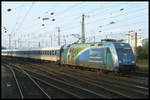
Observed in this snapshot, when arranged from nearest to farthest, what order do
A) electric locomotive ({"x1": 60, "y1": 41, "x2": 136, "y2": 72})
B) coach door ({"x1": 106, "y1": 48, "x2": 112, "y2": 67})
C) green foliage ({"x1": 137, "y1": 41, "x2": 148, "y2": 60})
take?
1. electric locomotive ({"x1": 60, "y1": 41, "x2": 136, "y2": 72})
2. coach door ({"x1": 106, "y1": 48, "x2": 112, "y2": 67})
3. green foliage ({"x1": 137, "y1": 41, "x2": 148, "y2": 60})

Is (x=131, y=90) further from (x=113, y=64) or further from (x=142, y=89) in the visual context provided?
(x=113, y=64)

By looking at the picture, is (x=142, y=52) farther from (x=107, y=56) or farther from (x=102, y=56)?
(x=107, y=56)

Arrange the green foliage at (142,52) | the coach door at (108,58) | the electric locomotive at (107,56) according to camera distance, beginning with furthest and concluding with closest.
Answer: the green foliage at (142,52) → the coach door at (108,58) → the electric locomotive at (107,56)

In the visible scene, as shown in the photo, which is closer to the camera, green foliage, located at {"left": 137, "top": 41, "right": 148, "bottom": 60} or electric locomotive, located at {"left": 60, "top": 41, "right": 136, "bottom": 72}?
electric locomotive, located at {"left": 60, "top": 41, "right": 136, "bottom": 72}

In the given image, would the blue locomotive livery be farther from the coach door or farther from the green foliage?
the green foliage

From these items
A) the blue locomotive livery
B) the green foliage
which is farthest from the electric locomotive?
the green foliage

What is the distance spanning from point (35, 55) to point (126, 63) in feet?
108

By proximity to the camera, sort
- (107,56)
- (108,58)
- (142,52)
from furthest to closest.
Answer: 1. (142,52)
2. (107,56)
3. (108,58)

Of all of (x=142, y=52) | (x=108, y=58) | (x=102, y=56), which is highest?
(x=142, y=52)

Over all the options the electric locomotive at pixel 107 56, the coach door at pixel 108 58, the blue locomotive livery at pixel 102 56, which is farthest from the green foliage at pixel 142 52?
the coach door at pixel 108 58

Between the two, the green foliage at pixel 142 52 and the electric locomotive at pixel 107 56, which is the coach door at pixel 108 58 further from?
the green foliage at pixel 142 52

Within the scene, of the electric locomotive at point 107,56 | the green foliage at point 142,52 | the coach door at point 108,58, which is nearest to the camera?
the electric locomotive at point 107,56

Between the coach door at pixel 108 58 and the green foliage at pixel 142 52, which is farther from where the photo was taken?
the green foliage at pixel 142 52

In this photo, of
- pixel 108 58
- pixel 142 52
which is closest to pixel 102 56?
pixel 108 58
